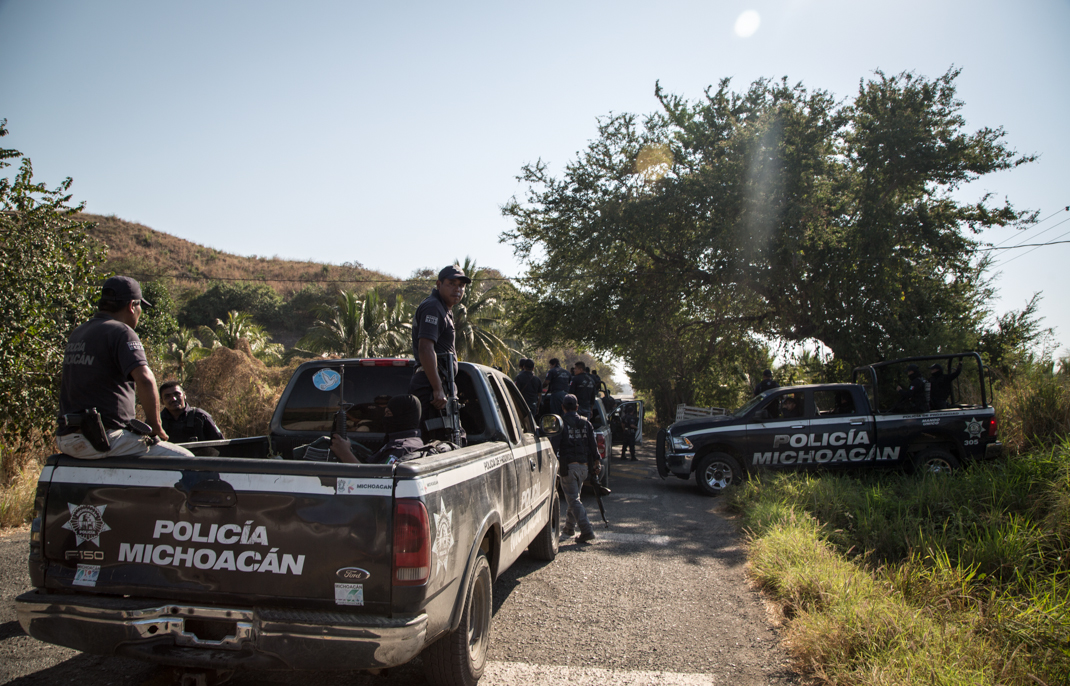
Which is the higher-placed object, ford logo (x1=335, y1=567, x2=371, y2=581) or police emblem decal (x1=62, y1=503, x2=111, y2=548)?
police emblem decal (x1=62, y1=503, x2=111, y2=548)

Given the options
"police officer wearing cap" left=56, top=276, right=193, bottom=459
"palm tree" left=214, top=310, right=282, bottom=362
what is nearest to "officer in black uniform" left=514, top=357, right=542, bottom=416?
"police officer wearing cap" left=56, top=276, right=193, bottom=459

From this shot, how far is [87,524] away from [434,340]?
2.48 meters

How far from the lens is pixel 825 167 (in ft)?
56.1

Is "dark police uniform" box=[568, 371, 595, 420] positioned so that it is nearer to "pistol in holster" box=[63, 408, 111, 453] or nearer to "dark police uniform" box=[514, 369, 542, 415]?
"dark police uniform" box=[514, 369, 542, 415]

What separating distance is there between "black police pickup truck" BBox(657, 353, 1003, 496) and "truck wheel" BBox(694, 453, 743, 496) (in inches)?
0.6

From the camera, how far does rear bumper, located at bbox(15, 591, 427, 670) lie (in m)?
2.75

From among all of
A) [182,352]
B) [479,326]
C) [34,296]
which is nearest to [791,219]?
[34,296]

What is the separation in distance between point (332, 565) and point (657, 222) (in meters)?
15.9

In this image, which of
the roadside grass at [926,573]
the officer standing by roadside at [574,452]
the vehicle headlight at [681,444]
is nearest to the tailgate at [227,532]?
the roadside grass at [926,573]

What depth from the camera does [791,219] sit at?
53.5 ft

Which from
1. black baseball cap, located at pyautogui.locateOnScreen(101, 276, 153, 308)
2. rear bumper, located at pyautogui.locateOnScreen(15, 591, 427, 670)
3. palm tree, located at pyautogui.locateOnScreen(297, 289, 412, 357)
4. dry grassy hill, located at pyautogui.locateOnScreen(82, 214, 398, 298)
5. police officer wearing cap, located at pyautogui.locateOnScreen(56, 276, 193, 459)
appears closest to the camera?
rear bumper, located at pyautogui.locateOnScreen(15, 591, 427, 670)

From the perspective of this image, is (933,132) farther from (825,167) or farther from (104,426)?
(104,426)

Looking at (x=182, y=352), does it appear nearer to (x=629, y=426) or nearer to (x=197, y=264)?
(x=629, y=426)

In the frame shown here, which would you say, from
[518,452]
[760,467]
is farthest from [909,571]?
[760,467]
